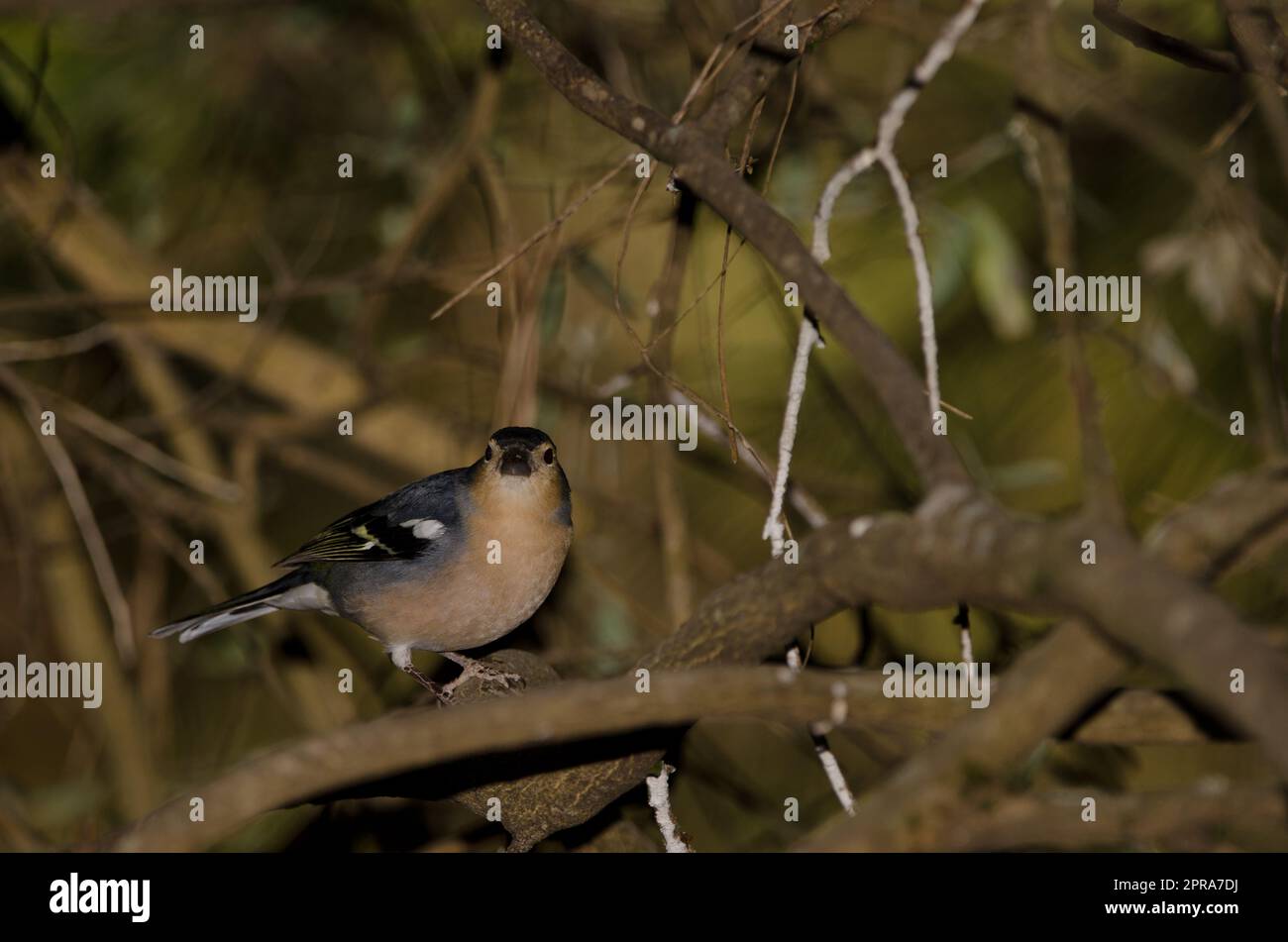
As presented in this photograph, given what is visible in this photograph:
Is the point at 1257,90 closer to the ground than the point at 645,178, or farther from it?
farther from it

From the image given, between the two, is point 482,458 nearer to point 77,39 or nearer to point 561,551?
point 561,551

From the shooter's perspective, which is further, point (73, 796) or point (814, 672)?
point (73, 796)

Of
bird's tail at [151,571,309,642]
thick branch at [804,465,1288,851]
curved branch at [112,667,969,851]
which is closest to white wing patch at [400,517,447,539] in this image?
bird's tail at [151,571,309,642]

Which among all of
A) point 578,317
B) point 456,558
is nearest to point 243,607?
point 456,558

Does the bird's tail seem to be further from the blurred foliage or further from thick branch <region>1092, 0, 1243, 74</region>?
thick branch <region>1092, 0, 1243, 74</region>

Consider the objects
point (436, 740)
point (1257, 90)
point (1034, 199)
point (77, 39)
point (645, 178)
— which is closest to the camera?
point (436, 740)

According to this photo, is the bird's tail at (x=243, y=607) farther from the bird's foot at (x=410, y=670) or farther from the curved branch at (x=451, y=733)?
the curved branch at (x=451, y=733)

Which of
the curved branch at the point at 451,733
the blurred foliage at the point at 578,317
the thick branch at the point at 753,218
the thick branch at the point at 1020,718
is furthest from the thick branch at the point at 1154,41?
the curved branch at the point at 451,733

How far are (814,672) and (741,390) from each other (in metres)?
3.65

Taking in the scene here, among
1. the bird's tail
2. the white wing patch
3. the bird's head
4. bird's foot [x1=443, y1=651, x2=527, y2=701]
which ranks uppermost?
the bird's head

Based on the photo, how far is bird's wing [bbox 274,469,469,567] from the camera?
493 centimetres

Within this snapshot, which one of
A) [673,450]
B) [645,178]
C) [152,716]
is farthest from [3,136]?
[645,178]

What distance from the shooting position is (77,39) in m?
6.80
